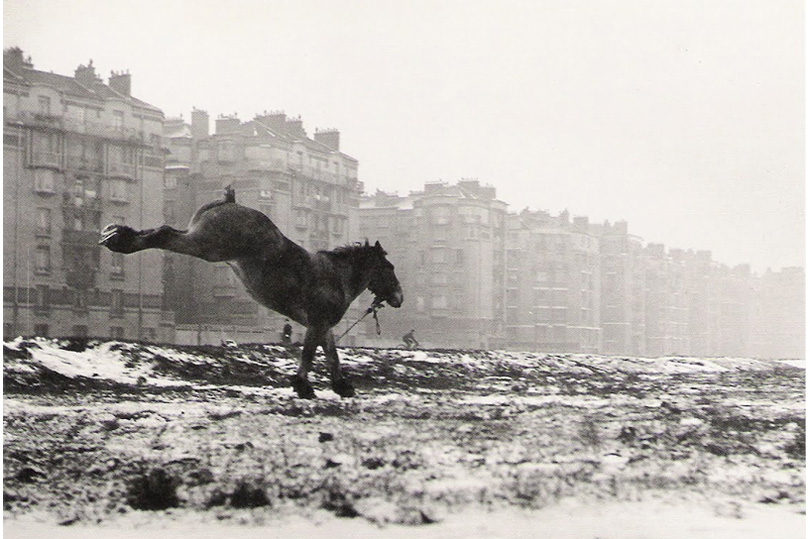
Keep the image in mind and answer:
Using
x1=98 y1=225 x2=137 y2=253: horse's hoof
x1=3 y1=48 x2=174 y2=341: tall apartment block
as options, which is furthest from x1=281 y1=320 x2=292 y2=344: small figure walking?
x1=98 y1=225 x2=137 y2=253: horse's hoof

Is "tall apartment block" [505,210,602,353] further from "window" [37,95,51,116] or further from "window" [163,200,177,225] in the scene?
"window" [37,95,51,116]

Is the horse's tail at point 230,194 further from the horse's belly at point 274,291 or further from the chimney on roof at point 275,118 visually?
the chimney on roof at point 275,118

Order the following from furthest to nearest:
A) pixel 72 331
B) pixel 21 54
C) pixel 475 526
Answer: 1. pixel 21 54
2. pixel 72 331
3. pixel 475 526

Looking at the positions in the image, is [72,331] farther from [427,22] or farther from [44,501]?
[427,22]

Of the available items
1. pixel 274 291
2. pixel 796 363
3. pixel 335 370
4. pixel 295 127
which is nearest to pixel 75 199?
pixel 274 291

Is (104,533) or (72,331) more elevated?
(72,331)

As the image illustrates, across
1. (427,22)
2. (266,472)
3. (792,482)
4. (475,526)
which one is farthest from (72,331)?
(792,482)
